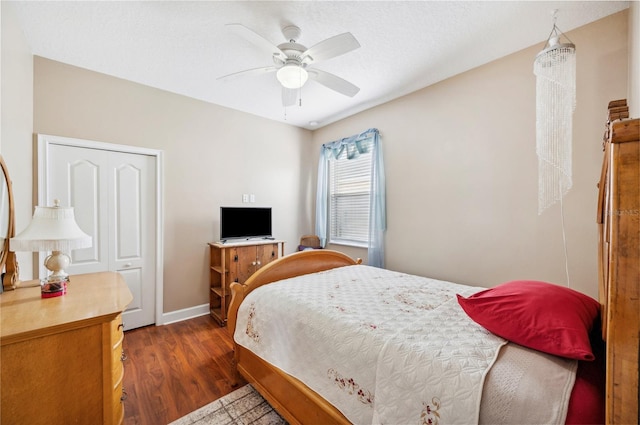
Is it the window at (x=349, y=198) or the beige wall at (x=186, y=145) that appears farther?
the window at (x=349, y=198)

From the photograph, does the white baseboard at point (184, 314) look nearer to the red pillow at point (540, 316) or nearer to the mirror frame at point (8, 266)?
the mirror frame at point (8, 266)

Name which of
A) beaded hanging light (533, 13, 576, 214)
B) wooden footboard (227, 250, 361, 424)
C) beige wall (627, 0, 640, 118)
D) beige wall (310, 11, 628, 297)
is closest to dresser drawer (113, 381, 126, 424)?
wooden footboard (227, 250, 361, 424)

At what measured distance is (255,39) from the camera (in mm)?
1720

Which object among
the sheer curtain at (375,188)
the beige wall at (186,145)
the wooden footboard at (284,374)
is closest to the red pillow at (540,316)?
the wooden footboard at (284,374)

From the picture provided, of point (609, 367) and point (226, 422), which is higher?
point (609, 367)

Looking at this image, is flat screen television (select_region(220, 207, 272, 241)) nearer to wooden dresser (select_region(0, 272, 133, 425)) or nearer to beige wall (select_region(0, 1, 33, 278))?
beige wall (select_region(0, 1, 33, 278))

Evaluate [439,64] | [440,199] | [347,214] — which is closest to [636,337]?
[440,199]

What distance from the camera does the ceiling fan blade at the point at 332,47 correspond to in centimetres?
168

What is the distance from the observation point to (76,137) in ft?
8.21

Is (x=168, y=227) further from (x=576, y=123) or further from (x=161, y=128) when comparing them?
A: (x=576, y=123)

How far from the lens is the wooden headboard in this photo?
60 centimetres

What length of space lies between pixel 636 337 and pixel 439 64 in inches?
101

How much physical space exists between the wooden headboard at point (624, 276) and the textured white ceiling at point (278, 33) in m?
1.70

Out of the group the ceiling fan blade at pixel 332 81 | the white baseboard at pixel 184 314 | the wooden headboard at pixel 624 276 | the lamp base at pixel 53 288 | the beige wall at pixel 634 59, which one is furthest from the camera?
the white baseboard at pixel 184 314
